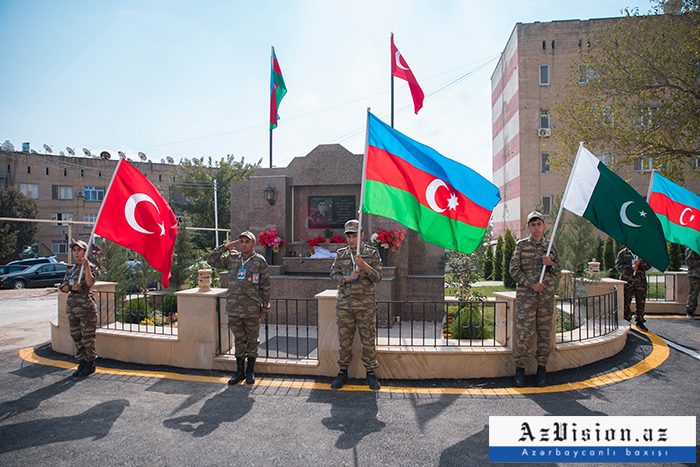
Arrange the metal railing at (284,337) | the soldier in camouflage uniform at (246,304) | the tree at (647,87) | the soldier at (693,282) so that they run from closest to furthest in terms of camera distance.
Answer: the soldier in camouflage uniform at (246,304)
the metal railing at (284,337)
the soldier at (693,282)
the tree at (647,87)

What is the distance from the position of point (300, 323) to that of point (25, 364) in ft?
17.0

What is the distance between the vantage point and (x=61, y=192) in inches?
1537

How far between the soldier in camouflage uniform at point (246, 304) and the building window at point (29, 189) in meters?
44.4

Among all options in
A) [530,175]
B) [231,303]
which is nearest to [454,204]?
[231,303]

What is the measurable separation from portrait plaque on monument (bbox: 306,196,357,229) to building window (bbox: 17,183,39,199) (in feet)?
133

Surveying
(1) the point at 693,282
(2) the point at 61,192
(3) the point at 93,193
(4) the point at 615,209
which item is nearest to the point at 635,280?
(1) the point at 693,282

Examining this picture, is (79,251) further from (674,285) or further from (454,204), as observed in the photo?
(674,285)

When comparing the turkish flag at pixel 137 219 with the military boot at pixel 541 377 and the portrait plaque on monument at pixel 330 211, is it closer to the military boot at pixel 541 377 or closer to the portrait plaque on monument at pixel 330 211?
the military boot at pixel 541 377

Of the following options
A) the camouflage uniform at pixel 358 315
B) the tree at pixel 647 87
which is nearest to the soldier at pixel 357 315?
the camouflage uniform at pixel 358 315

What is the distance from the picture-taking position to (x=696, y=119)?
12.5 m

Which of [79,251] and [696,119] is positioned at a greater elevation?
[696,119]

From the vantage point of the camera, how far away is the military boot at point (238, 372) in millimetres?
5168

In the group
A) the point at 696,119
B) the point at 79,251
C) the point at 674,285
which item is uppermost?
the point at 696,119

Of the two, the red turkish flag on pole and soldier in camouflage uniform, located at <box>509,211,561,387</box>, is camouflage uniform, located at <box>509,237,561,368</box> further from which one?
the red turkish flag on pole
